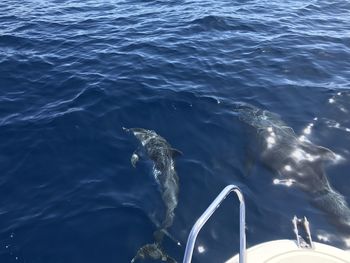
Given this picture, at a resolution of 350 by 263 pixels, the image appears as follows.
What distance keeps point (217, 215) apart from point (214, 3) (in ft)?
63.6

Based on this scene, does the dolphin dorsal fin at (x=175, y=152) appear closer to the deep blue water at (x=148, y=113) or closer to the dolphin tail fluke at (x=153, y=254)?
the deep blue water at (x=148, y=113)

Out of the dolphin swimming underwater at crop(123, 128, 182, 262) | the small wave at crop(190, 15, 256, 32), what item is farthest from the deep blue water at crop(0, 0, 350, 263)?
the dolphin swimming underwater at crop(123, 128, 182, 262)

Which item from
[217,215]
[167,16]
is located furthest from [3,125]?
[167,16]

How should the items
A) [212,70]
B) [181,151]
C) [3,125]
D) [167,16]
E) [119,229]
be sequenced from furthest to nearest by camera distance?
[167,16]
[212,70]
[3,125]
[181,151]
[119,229]

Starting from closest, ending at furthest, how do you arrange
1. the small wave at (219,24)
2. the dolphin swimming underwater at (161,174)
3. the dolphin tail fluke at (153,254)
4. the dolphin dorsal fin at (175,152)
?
the dolphin tail fluke at (153,254) → the dolphin swimming underwater at (161,174) → the dolphin dorsal fin at (175,152) → the small wave at (219,24)

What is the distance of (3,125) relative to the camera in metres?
13.3

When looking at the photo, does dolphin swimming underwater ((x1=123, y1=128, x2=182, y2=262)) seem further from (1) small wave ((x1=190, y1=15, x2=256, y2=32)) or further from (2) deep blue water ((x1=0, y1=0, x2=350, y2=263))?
(1) small wave ((x1=190, y1=15, x2=256, y2=32))

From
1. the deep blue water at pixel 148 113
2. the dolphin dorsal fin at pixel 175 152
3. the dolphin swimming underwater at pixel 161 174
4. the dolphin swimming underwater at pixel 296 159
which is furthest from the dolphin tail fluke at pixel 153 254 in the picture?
the dolphin swimming underwater at pixel 296 159

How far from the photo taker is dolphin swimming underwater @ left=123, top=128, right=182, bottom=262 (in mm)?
8828

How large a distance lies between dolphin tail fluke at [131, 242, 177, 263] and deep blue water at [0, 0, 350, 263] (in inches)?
11.8

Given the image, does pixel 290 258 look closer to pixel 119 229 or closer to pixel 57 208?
pixel 119 229

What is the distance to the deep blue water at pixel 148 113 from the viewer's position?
9.69m

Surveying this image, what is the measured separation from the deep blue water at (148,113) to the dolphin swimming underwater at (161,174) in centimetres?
24

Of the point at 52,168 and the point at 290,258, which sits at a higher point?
the point at 290,258
